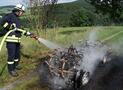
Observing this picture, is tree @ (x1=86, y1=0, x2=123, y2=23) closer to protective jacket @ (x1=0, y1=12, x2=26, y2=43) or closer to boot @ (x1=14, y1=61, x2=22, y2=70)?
boot @ (x1=14, y1=61, x2=22, y2=70)

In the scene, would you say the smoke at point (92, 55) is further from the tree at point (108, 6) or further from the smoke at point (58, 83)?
the tree at point (108, 6)

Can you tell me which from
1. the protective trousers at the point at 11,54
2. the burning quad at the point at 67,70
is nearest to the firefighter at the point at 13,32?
the protective trousers at the point at 11,54

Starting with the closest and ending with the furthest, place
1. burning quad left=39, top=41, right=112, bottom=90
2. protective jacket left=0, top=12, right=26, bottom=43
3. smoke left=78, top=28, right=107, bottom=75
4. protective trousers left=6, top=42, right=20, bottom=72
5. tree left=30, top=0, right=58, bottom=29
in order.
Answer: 1. burning quad left=39, top=41, right=112, bottom=90
2. smoke left=78, top=28, right=107, bottom=75
3. protective jacket left=0, top=12, right=26, bottom=43
4. protective trousers left=6, top=42, right=20, bottom=72
5. tree left=30, top=0, right=58, bottom=29

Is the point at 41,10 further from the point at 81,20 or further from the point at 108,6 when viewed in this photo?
the point at 81,20

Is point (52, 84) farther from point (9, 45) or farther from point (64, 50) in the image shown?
point (9, 45)

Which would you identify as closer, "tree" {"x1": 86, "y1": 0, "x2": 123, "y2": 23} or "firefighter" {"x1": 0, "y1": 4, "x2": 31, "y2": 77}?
"firefighter" {"x1": 0, "y1": 4, "x2": 31, "y2": 77}

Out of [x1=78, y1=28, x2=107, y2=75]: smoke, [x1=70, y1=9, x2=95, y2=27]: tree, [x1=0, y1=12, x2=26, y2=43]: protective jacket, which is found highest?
[x1=0, y1=12, x2=26, y2=43]: protective jacket

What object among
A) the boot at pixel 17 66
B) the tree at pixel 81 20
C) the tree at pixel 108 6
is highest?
the boot at pixel 17 66

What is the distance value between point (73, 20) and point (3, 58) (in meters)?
44.0

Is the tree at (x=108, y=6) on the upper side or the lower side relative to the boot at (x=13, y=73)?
lower

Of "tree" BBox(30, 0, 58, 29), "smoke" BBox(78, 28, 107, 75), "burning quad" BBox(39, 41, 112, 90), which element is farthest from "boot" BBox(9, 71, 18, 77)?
"tree" BBox(30, 0, 58, 29)

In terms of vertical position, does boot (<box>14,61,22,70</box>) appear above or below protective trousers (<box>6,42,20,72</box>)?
below

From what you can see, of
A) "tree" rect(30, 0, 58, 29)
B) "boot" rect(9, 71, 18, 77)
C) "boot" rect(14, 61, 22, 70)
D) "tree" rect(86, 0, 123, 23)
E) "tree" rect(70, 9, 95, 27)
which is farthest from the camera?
"tree" rect(70, 9, 95, 27)

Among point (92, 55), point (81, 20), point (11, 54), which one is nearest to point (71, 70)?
point (92, 55)
